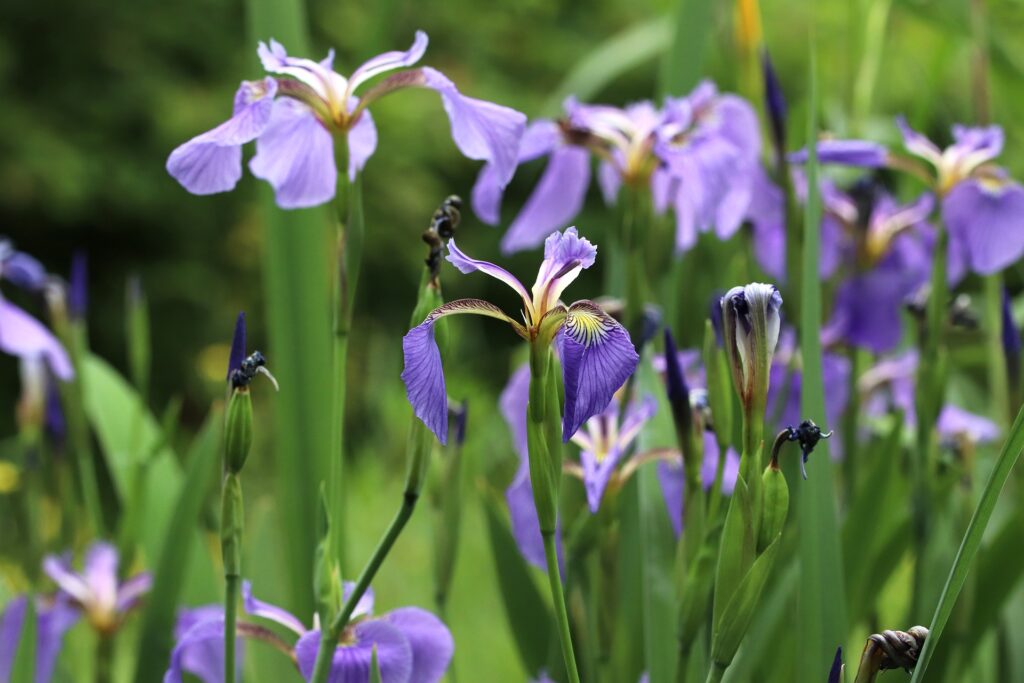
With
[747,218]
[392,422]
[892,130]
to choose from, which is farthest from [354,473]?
[747,218]

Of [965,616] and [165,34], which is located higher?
[165,34]

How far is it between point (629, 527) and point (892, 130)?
0.82 metres

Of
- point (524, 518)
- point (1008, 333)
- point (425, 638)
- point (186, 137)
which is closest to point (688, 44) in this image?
point (1008, 333)

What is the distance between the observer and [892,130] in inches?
52.2

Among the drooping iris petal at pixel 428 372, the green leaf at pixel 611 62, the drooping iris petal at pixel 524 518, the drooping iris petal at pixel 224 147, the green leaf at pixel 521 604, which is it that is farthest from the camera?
the green leaf at pixel 611 62

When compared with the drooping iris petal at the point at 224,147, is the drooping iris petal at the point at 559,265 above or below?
below

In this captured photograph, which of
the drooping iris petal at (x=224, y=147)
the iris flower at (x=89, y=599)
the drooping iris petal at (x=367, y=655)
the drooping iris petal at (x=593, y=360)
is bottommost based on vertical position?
the drooping iris petal at (x=367, y=655)

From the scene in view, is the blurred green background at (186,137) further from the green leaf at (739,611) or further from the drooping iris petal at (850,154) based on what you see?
the green leaf at (739,611)

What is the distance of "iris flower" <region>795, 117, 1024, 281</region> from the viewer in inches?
31.3

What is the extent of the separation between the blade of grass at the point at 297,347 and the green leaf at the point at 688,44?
309 mm

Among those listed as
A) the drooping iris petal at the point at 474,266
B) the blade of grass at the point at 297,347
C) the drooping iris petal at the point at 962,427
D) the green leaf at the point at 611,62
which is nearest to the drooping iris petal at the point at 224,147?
the drooping iris petal at the point at 474,266

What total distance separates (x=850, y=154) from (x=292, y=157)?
0.41m

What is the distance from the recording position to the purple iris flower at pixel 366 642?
53 centimetres

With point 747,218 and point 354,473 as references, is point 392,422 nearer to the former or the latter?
point 354,473
